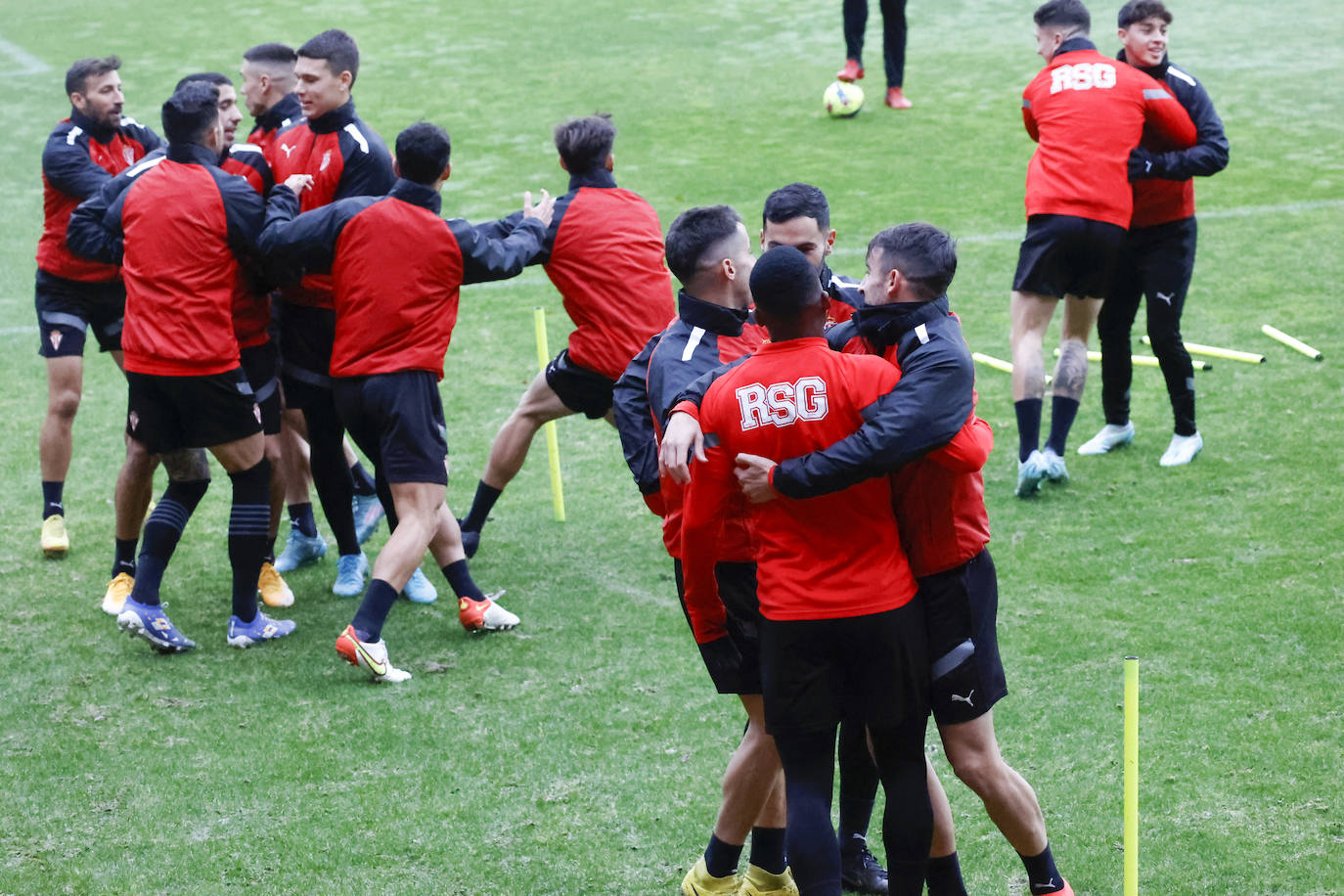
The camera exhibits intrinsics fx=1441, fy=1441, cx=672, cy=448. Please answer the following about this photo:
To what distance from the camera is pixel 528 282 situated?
35.3 feet

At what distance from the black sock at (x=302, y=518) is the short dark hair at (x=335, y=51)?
195 centimetres

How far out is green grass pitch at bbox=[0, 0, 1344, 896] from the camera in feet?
13.9

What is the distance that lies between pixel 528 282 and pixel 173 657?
5503 millimetres

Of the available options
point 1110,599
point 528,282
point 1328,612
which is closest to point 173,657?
point 1110,599

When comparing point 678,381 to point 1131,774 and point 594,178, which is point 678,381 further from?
point 594,178

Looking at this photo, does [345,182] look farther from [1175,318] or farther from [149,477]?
[1175,318]

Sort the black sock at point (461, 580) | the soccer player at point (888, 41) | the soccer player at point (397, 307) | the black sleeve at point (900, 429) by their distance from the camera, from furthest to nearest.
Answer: the soccer player at point (888, 41) < the black sock at point (461, 580) < the soccer player at point (397, 307) < the black sleeve at point (900, 429)

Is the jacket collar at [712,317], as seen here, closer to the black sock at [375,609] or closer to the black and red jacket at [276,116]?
the black sock at [375,609]

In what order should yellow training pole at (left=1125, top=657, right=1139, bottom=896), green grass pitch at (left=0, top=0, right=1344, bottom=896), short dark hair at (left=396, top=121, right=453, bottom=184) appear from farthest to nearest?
short dark hair at (left=396, top=121, right=453, bottom=184), green grass pitch at (left=0, top=0, right=1344, bottom=896), yellow training pole at (left=1125, top=657, right=1139, bottom=896)

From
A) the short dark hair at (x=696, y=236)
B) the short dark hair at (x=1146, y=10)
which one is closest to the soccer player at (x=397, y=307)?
the short dark hair at (x=696, y=236)

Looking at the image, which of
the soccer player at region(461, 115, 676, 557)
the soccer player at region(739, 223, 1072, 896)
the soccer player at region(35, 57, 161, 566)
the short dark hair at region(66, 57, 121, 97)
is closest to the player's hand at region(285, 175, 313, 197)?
the soccer player at region(461, 115, 676, 557)

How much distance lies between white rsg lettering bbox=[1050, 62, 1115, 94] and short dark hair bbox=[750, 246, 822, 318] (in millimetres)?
4056

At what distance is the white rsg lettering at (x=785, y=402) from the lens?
10.7 ft

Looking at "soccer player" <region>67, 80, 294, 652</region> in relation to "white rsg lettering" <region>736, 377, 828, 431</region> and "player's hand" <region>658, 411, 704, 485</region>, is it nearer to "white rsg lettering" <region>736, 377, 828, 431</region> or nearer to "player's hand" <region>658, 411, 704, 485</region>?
"player's hand" <region>658, 411, 704, 485</region>
